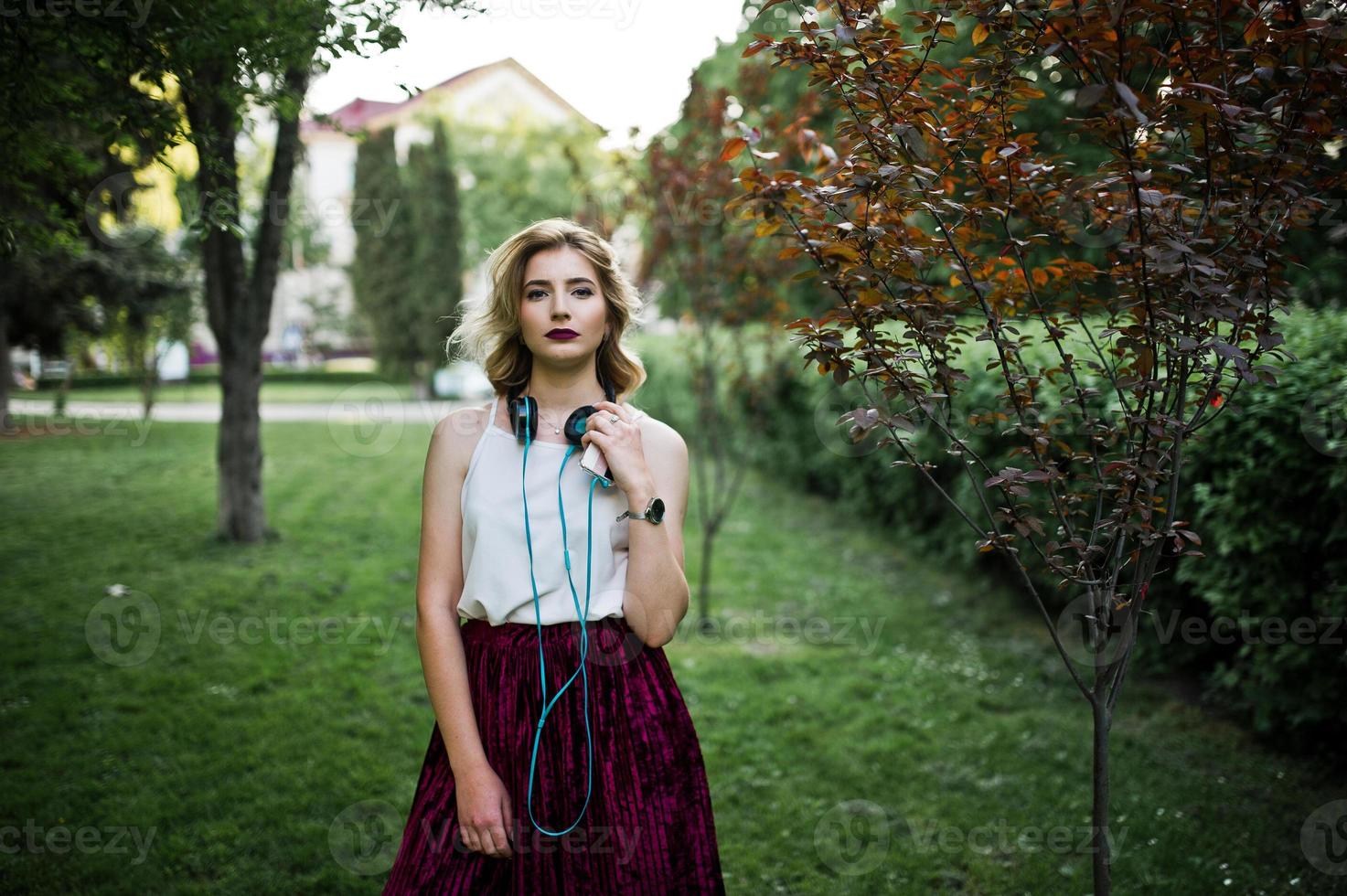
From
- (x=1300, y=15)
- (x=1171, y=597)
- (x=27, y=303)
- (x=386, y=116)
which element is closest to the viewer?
(x=1300, y=15)

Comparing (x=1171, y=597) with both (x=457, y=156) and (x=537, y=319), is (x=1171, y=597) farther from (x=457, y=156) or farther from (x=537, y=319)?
(x=457, y=156)

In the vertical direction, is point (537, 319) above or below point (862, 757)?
above

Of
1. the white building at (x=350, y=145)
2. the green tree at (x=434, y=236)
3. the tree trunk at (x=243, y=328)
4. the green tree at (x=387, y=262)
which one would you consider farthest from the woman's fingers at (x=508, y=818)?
the green tree at (x=387, y=262)

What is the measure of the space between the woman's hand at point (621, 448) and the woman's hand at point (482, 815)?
0.71m

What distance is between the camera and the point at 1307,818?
3.91 meters

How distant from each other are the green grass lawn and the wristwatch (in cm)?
233

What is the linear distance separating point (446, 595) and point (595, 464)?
1.48 ft

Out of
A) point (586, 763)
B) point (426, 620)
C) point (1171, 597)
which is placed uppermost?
point (426, 620)

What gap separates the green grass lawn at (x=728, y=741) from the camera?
12.1ft

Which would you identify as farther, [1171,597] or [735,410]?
[735,410]

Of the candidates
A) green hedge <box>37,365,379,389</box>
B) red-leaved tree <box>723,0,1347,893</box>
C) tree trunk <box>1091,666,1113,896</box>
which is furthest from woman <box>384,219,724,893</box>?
green hedge <box>37,365,379,389</box>

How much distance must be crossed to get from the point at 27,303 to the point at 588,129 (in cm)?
1772

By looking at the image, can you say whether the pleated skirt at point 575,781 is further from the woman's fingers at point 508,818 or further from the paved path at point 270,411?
the paved path at point 270,411

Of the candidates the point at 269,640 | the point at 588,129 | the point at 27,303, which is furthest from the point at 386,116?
the point at 269,640
